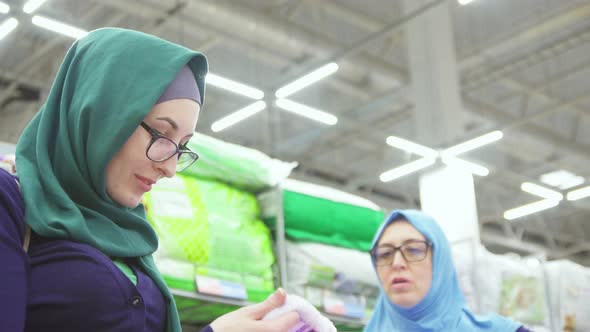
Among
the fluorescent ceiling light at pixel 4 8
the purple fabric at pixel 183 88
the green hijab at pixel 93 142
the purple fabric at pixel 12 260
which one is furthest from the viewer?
the fluorescent ceiling light at pixel 4 8

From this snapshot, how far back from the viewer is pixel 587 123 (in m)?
13.3

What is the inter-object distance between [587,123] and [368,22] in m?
4.99

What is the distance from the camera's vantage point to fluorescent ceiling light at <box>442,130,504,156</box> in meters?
7.37

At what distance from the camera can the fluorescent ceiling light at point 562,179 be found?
1426cm

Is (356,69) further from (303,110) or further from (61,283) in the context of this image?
(61,283)

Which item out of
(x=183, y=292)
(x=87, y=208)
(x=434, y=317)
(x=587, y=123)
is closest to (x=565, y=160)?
(x=587, y=123)

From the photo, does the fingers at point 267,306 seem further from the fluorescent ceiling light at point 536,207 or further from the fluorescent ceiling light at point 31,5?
the fluorescent ceiling light at point 536,207

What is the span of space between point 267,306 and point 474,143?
6398 millimetres

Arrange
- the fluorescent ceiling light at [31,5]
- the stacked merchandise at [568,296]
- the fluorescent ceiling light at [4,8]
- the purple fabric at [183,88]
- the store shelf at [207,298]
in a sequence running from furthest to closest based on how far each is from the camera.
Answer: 1. the fluorescent ceiling light at [4,8]
2. the fluorescent ceiling light at [31,5]
3. the stacked merchandise at [568,296]
4. the store shelf at [207,298]
5. the purple fabric at [183,88]

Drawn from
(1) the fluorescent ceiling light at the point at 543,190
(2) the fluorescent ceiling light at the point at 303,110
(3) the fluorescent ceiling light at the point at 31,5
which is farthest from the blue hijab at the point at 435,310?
(1) the fluorescent ceiling light at the point at 543,190

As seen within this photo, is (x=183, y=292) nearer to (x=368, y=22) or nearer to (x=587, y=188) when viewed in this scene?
(x=368, y=22)

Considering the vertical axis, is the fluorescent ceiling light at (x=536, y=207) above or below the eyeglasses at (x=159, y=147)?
above

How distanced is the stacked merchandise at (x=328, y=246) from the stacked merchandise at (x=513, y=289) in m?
1.04

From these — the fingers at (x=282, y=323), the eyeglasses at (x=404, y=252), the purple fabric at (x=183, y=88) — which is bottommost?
the fingers at (x=282, y=323)
